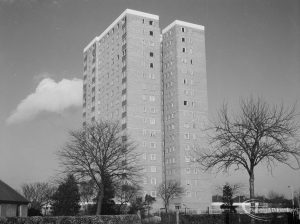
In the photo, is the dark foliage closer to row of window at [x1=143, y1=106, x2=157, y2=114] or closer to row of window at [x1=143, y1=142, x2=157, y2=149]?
row of window at [x1=143, y1=142, x2=157, y2=149]

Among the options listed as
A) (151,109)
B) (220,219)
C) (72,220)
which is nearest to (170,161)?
(151,109)

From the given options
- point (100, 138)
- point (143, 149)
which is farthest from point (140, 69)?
point (100, 138)

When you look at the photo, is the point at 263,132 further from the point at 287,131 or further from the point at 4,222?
the point at 4,222

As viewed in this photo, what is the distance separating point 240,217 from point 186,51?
9508 centimetres

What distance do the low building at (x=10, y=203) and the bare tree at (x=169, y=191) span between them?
5745 cm

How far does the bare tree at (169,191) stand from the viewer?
4252 inches

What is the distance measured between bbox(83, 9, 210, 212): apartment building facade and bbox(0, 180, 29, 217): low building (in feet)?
201

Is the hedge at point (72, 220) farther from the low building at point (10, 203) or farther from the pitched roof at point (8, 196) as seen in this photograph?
the pitched roof at point (8, 196)

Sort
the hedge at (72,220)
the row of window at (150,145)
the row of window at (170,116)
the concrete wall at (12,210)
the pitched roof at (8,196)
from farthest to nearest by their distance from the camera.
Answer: the row of window at (170,116)
the row of window at (150,145)
the pitched roof at (8,196)
the concrete wall at (12,210)
the hedge at (72,220)

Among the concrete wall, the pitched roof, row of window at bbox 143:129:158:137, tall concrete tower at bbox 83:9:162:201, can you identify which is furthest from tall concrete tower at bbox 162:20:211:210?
the pitched roof

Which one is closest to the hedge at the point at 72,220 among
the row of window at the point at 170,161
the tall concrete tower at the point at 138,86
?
the tall concrete tower at the point at 138,86

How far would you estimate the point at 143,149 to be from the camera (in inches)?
4542

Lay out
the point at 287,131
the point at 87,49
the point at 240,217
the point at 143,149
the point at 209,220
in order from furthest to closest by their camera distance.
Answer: the point at 87,49 → the point at 143,149 → the point at 209,220 → the point at 240,217 → the point at 287,131

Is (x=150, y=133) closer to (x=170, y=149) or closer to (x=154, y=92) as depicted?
(x=170, y=149)
